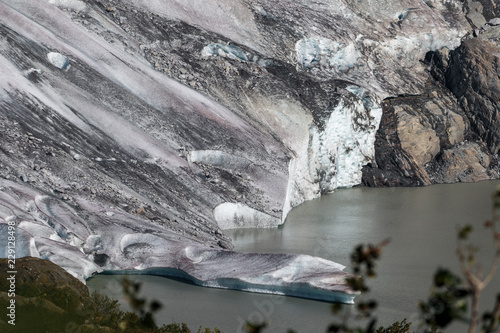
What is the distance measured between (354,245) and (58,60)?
16.1 m

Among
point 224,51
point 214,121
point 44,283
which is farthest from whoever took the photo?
point 224,51

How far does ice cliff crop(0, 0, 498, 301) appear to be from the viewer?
23281mm

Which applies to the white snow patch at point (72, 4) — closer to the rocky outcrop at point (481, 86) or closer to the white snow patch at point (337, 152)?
the white snow patch at point (337, 152)

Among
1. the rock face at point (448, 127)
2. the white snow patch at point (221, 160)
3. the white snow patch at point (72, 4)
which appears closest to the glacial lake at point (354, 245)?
the rock face at point (448, 127)

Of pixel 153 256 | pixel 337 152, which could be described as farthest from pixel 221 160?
pixel 153 256

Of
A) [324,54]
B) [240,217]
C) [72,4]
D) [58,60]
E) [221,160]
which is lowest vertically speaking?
[240,217]

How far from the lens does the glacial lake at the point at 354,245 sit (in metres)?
19.5

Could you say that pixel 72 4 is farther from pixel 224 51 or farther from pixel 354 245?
pixel 354 245

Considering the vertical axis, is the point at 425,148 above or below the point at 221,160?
below

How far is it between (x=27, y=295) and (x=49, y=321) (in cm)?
208

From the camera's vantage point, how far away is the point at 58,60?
3200cm

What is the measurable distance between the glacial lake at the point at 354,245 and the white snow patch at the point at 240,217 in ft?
1.69

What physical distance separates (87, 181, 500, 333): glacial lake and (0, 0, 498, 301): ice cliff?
1018mm

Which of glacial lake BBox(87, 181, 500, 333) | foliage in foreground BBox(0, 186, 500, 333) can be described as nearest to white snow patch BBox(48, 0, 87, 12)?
glacial lake BBox(87, 181, 500, 333)
